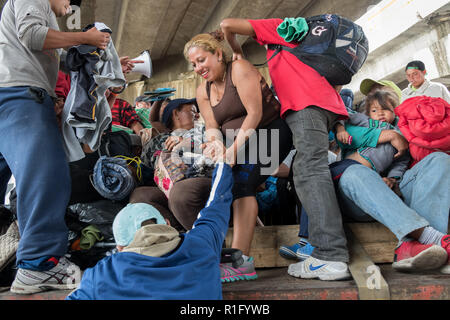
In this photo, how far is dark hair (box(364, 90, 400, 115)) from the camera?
2.66 m

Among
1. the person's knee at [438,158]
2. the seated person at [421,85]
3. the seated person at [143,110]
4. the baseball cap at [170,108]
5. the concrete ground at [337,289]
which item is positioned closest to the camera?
the concrete ground at [337,289]

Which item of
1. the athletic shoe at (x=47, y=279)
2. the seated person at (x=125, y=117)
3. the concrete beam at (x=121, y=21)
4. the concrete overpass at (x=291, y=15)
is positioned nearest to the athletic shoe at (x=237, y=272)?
the athletic shoe at (x=47, y=279)

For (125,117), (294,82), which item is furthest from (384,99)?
(125,117)

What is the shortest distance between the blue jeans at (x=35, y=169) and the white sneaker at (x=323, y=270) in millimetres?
1250

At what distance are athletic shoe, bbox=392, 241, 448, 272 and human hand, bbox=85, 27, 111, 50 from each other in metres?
2.00

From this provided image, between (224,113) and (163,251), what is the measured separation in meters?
1.17

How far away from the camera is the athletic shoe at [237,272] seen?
5.97 feet

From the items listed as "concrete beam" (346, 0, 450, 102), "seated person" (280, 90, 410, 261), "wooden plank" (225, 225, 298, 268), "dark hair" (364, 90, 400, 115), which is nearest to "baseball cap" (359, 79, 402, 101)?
"dark hair" (364, 90, 400, 115)

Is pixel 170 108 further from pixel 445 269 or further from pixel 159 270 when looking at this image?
pixel 445 269

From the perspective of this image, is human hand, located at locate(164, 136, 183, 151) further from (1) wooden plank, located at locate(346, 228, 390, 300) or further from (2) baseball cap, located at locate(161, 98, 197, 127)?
(1) wooden plank, located at locate(346, 228, 390, 300)

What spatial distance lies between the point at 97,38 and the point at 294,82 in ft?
3.86

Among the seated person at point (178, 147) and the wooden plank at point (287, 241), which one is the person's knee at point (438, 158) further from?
the seated person at point (178, 147)

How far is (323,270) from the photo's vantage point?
1759mm
